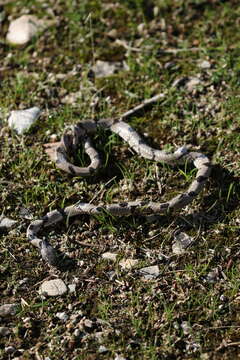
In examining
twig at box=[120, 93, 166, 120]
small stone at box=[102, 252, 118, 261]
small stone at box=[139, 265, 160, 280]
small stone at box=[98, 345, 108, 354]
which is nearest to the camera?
small stone at box=[98, 345, 108, 354]

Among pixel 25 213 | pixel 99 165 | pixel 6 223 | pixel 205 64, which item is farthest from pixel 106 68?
pixel 6 223

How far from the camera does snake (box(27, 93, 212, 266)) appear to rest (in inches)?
276

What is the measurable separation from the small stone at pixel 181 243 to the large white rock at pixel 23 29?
446cm

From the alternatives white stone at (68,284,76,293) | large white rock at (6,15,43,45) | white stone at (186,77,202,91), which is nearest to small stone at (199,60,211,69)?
white stone at (186,77,202,91)

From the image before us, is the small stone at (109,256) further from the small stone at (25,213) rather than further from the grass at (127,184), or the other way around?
the small stone at (25,213)

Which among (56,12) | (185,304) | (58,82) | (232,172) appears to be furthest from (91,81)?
(185,304)

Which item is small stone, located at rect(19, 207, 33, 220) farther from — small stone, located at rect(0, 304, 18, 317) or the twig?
the twig

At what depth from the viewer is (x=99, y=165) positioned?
7.68 metres

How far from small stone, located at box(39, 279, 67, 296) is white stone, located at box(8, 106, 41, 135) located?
2517 mm

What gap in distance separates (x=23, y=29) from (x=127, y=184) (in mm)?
3703

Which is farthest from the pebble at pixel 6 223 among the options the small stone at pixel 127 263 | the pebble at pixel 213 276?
the pebble at pixel 213 276

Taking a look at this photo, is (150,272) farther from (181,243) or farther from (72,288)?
(72,288)

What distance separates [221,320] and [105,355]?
1082 millimetres

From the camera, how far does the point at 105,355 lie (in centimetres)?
575
